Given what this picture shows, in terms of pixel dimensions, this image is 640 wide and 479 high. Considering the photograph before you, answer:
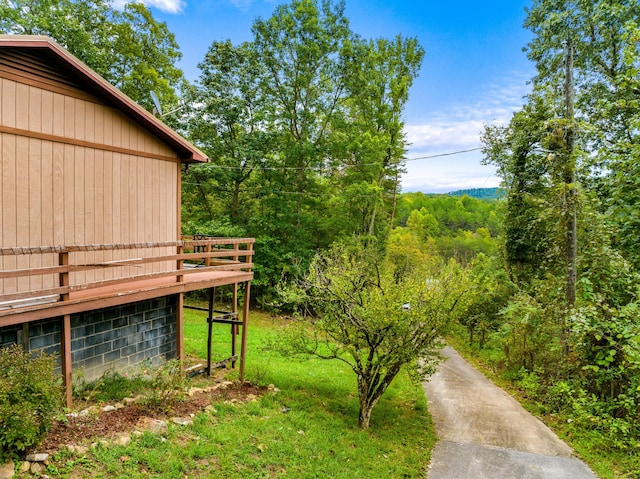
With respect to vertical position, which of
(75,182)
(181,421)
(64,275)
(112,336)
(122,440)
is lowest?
(181,421)

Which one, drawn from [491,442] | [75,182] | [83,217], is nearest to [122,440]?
[83,217]

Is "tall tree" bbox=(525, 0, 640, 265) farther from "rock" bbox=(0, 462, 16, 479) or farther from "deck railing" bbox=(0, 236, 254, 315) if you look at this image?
"rock" bbox=(0, 462, 16, 479)

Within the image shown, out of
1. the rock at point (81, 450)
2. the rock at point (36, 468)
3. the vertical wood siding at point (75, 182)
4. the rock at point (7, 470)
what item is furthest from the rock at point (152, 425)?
the vertical wood siding at point (75, 182)

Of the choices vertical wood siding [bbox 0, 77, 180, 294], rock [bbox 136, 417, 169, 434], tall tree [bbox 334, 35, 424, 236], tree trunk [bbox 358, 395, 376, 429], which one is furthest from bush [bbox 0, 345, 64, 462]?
tall tree [bbox 334, 35, 424, 236]

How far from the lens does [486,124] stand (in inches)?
693

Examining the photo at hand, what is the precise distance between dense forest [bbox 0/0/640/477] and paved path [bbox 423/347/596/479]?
102cm

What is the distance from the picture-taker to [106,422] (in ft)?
17.7

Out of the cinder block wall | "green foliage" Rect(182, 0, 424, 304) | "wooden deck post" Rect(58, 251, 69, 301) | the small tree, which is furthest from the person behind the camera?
"green foliage" Rect(182, 0, 424, 304)

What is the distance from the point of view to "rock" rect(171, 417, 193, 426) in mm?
6009

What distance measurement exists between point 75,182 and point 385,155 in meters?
17.5

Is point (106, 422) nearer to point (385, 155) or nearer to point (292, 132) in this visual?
point (385, 155)

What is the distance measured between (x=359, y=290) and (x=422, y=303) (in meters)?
1.26

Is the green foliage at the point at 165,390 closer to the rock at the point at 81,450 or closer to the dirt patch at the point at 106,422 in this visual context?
the dirt patch at the point at 106,422

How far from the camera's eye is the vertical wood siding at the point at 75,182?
584 cm
